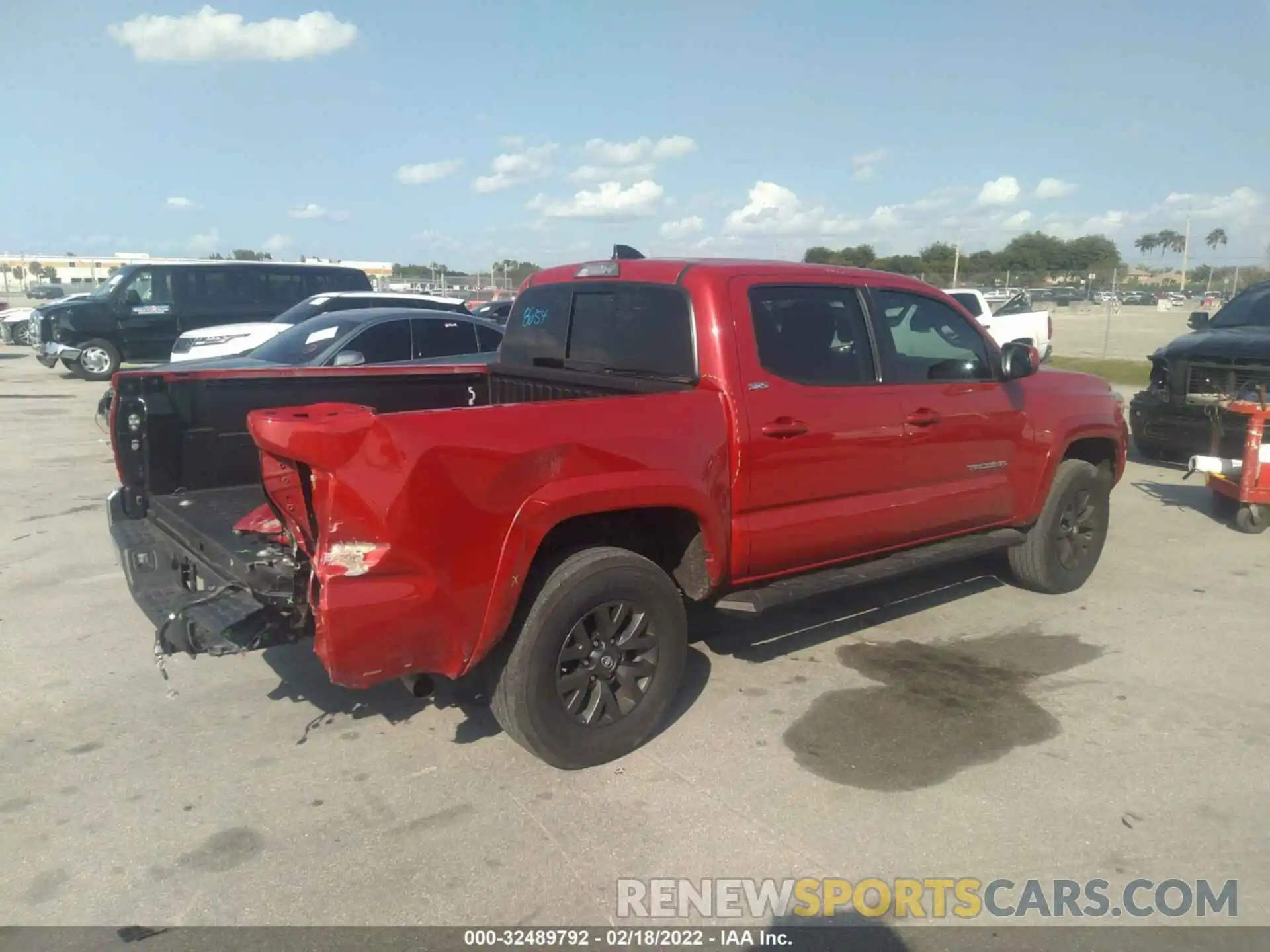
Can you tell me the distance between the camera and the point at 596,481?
367cm

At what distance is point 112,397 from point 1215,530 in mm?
7983

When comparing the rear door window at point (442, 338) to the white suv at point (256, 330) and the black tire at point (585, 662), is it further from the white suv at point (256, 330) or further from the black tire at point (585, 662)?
the black tire at point (585, 662)

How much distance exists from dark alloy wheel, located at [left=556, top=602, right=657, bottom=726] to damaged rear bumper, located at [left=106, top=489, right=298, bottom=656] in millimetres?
1052

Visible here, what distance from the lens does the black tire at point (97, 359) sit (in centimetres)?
1770

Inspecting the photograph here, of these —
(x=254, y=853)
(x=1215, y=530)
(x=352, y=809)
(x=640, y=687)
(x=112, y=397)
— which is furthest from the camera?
(x=1215, y=530)

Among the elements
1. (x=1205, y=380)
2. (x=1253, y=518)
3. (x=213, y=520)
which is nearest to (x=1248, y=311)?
(x=1205, y=380)

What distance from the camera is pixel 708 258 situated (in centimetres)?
474

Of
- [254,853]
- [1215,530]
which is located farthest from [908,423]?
[1215,530]

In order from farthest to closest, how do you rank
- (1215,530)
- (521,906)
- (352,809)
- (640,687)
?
1. (1215,530)
2. (640,687)
3. (352,809)
4. (521,906)

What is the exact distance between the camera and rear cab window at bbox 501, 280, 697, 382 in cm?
439

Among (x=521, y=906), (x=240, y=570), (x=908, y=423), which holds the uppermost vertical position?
(x=908, y=423)

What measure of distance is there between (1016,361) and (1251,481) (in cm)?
338

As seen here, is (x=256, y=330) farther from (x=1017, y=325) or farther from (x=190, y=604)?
(x=1017, y=325)

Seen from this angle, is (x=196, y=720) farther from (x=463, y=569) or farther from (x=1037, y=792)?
(x=1037, y=792)
